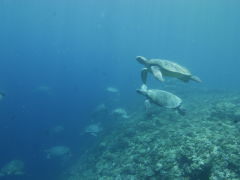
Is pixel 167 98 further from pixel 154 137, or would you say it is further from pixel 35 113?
pixel 35 113


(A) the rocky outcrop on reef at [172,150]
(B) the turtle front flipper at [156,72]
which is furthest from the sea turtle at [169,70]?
(A) the rocky outcrop on reef at [172,150]

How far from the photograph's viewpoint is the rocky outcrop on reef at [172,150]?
5820 mm

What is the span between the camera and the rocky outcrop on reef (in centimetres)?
582

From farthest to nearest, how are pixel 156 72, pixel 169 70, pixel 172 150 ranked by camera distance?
pixel 156 72 < pixel 169 70 < pixel 172 150

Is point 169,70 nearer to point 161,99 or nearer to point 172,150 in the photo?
point 161,99

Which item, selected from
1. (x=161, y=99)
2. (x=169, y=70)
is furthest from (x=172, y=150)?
(x=169, y=70)

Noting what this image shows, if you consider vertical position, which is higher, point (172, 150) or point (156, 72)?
point (156, 72)

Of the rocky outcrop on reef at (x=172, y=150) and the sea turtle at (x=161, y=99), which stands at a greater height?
the sea turtle at (x=161, y=99)

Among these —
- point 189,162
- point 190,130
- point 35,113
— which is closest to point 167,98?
point 190,130

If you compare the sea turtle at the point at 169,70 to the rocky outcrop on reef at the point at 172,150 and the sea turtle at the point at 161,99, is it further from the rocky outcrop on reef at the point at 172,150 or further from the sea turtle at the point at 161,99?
the rocky outcrop on reef at the point at 172,150

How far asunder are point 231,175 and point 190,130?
2756 millimetres

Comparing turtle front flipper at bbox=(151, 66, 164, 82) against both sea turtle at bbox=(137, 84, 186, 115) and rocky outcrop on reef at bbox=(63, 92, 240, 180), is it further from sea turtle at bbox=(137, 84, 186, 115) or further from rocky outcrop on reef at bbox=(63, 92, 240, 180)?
rocky outcrop on reef at bbox=(63, 92, 240, 180)

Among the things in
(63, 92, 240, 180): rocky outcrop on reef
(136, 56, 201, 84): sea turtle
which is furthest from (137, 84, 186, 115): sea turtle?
(63, 92, 240, 180): rocky outcrop on reef

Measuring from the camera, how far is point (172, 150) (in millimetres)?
6797
